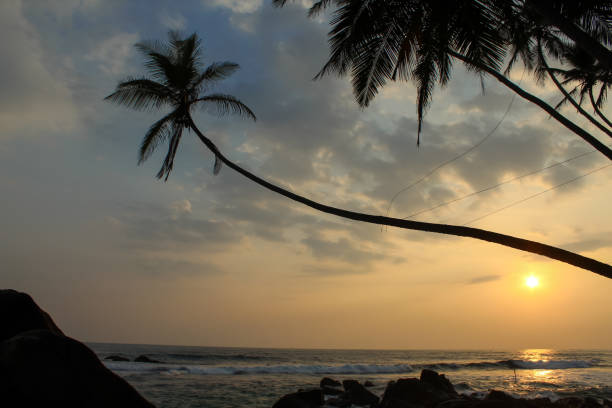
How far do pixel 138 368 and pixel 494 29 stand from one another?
29.3 meters

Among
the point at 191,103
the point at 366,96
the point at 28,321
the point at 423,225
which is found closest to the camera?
the point at 423,225

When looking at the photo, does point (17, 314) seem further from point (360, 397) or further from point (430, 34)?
point (360, 397)

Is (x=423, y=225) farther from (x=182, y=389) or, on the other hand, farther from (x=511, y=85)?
(x=182, y=389)

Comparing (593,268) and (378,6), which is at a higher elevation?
(378,6)

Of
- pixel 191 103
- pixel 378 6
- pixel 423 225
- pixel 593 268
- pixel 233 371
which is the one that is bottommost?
pixel 233 371

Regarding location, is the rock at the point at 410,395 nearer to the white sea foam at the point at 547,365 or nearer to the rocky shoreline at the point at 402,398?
the rocky shoreline at the point at 402,398

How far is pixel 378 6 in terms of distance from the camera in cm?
666

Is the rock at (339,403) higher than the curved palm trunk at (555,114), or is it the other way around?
the curved palm trunk at (555,114)

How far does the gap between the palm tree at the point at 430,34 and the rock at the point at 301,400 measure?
A: 8672mm

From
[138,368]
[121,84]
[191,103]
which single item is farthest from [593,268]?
[138,368]

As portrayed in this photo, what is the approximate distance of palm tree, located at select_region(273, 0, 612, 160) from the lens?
5.71m

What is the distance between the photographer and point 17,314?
5578 mm

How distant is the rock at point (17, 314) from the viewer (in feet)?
17.9

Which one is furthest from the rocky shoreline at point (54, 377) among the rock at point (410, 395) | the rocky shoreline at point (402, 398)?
the rock at point (410, 395)
